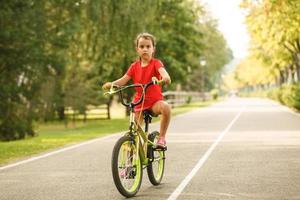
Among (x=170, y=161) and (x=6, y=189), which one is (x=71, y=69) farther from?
(x=6, y=189)

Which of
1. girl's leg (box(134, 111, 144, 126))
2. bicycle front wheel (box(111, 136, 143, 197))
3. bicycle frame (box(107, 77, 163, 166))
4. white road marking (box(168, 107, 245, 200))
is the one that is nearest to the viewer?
bicycle front wheel (box(111, 136, 143, 197))

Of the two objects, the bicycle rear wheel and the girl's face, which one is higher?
the girl's face

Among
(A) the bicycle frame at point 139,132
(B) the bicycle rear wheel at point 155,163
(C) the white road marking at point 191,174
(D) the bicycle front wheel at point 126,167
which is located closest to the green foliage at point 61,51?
(C) the white road marking at point 191,174

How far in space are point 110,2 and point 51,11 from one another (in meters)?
3.38

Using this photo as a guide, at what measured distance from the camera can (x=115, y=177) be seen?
274 inches

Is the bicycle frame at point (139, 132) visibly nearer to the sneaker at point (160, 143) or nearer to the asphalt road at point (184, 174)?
the sneaker at point (160, 143)

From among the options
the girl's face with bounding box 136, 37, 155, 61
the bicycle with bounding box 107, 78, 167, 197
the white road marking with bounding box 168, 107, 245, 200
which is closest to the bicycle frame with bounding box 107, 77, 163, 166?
the bicycle with bounding box 107, 78, 167, 197

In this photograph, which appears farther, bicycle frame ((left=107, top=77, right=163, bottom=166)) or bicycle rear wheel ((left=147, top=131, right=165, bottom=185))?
bicycle rear wheel ((left=147, top=131, right=165, bottom=185))

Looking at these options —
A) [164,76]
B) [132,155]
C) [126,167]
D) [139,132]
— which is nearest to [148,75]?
[164,76]

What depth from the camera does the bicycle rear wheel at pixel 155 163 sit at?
796 centimetres

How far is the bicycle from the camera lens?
7.03 m

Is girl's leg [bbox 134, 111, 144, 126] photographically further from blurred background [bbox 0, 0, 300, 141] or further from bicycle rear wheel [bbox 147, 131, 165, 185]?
blurred background [bbox 0, 0, 300, 141]

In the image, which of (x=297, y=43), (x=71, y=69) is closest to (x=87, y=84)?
(x=71, y=69)

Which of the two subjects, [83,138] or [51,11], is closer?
[83,138]
